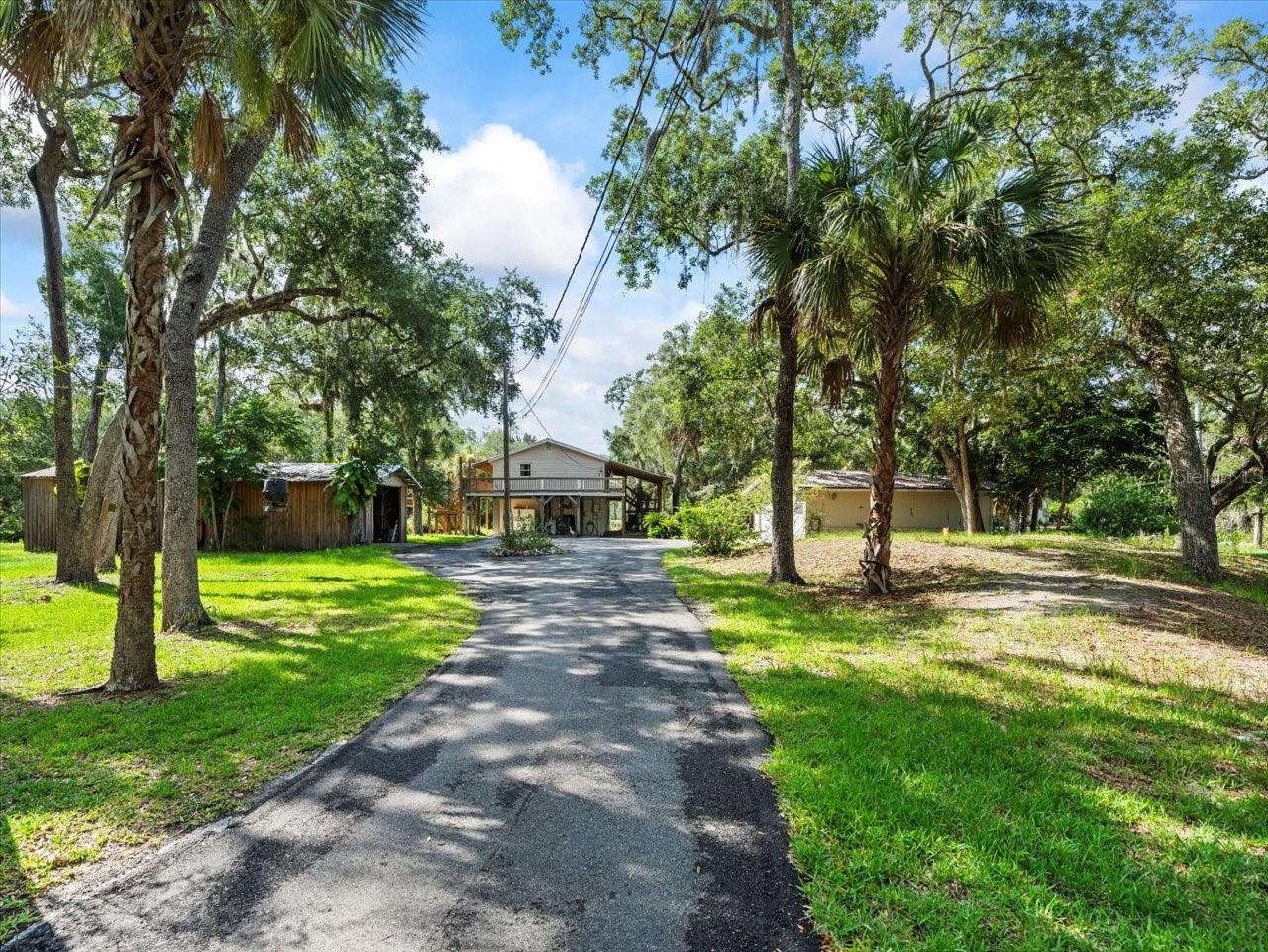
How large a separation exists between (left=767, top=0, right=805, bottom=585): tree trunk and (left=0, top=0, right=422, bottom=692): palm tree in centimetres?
701

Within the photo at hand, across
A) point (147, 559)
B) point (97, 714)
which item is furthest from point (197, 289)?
point (97, 714)

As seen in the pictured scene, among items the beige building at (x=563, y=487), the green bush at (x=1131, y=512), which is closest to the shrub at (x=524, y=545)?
the beige building at (x=563, y=487)

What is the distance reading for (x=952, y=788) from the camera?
3.32 metres

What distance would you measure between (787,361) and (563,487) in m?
24.0

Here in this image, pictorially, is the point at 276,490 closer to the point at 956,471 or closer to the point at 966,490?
the point at 966,490

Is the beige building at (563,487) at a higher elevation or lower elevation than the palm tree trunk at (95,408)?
lower

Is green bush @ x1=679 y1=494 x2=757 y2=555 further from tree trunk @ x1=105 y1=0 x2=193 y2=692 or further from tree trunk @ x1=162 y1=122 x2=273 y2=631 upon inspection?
tree trunk @ x1=105 y1=0 x2=193 y2=692

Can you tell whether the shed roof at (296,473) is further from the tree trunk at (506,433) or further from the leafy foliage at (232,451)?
the tree trunk at (506,433)

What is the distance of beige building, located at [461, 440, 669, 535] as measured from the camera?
1323 inches

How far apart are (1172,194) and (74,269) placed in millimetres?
34594

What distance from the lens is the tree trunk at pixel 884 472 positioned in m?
9.09

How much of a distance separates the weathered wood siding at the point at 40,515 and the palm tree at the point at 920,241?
2294cm

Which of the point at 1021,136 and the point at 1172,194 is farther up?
the point at 1021,136

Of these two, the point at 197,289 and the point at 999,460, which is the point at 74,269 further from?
the point at 999,460
